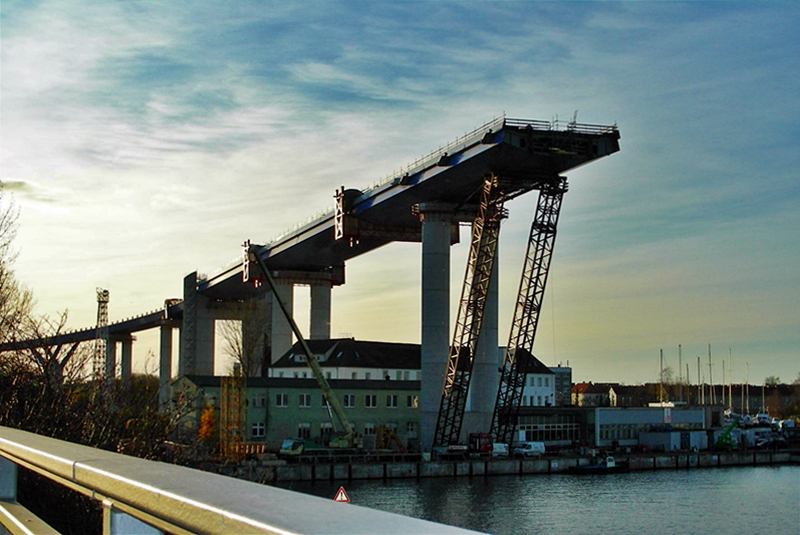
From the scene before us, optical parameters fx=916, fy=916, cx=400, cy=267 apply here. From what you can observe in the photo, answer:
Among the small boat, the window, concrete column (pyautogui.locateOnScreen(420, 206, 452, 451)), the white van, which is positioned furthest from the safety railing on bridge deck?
the small boat

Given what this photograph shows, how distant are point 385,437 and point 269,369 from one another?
3156 centimetres

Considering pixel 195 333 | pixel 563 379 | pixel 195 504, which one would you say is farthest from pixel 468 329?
pixel 563 379

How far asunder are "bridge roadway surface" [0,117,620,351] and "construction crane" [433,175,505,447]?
3141 mm

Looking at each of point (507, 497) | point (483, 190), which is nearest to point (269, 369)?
point (483, 190)

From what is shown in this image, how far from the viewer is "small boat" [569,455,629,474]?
78938 mm

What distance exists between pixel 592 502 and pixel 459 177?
26.3m

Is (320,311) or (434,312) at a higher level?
(320,311)

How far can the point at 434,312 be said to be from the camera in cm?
7400

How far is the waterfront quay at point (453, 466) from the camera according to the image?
217 feet

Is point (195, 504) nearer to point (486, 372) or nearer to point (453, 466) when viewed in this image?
point (453, 466)

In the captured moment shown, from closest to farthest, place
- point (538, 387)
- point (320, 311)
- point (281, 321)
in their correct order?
1. point (281, 321)
2. point (320, 311)
3. point (538, 387)

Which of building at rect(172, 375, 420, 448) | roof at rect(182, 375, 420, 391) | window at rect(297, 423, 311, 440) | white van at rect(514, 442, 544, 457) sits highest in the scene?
roof at rect(182, 375, 420, 391)

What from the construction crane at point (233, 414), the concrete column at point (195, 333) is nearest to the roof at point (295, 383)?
the construction crane at point (233, 414)

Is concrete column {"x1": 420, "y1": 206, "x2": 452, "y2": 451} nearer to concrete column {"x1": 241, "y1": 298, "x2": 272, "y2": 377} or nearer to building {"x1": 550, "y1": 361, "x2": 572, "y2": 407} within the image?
concrete column {"x1": 241, "y1": 298, "x2": 272, "y2": 377}
